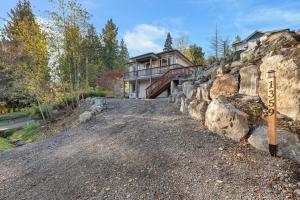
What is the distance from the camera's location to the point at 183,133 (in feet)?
21.9

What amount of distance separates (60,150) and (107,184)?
3.34 meters

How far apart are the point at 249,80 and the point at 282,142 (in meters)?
2.52

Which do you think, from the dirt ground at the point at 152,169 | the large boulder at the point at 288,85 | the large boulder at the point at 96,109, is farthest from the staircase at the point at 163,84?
the large boulder at the point at 288,85

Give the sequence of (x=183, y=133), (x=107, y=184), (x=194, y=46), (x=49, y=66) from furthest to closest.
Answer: (x=194, y=46), (x=49, y=66), (x=183, y=133), (x=107, y=184)

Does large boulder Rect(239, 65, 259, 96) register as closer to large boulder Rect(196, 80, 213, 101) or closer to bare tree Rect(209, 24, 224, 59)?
large boulder Rect(196, 80, 213, 101)

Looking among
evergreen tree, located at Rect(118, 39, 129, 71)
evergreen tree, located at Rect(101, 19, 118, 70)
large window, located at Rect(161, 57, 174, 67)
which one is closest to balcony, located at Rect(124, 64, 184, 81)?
large window, located at Rect(161, 57, 174, 67)

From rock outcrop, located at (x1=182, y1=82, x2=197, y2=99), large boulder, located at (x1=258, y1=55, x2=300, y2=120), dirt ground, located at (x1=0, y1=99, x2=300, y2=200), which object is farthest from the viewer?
rock outcrop, located at (x1=182, y1=82, x2=197, y2=99)

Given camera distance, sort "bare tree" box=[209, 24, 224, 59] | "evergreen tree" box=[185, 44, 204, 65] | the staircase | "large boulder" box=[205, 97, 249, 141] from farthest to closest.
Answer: "evergreen tree" box=[185, 44, 204, 65]
"bare tree" box=[209, 24, 224, 59]
the staircase
"large boulder" box=[205, 97, 249, 141]

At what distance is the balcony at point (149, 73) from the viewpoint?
23.3 m

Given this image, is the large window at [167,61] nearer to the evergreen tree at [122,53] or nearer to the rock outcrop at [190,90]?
the rock outcrop at [190,90]

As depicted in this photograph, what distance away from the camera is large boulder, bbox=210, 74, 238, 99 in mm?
7293

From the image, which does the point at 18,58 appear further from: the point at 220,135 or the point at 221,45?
the point at 221,45

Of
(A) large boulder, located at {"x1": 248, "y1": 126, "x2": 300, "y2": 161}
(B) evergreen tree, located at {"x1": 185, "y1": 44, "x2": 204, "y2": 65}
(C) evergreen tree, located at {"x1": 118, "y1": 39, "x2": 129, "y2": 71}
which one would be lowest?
(A) large boulder, located at {"x1": 248, "y1": 126, "x2": 300, "y2": 161}

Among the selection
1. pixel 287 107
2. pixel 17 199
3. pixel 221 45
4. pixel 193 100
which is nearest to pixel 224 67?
pixel 193 100
